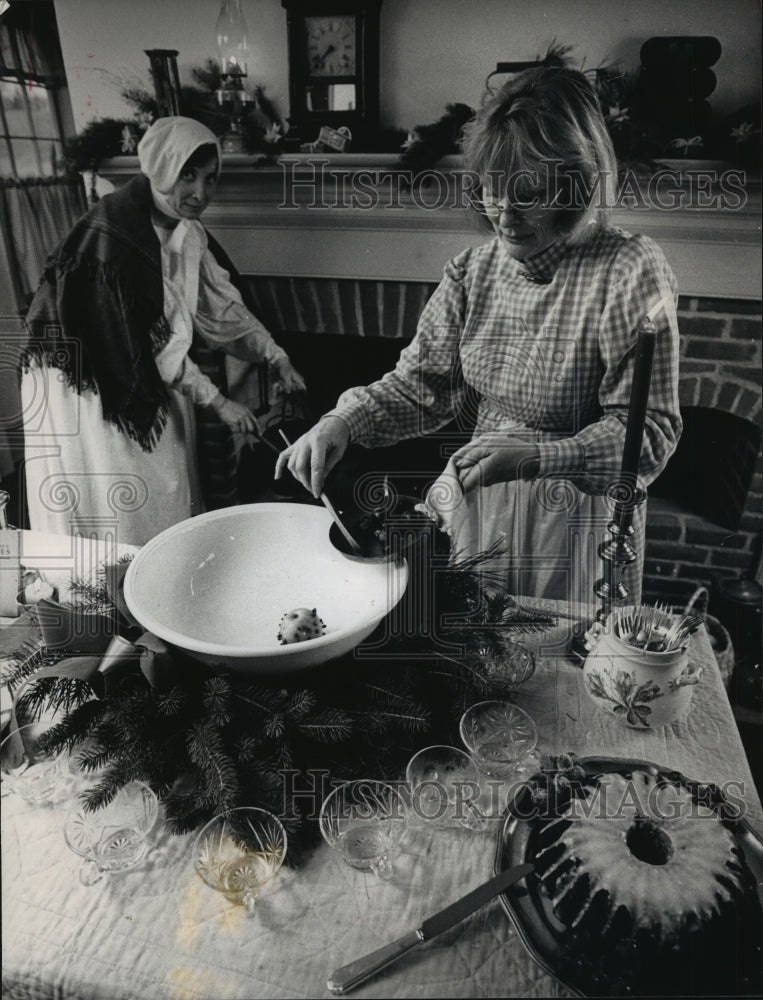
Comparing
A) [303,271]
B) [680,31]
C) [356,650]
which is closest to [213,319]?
[303,271]

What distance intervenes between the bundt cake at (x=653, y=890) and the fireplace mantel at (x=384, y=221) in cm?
61

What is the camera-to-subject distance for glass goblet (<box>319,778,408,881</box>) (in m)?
0.71

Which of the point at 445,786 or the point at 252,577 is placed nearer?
the point at 445,786

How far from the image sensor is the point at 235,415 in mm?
1028

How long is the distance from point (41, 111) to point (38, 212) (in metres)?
0.13

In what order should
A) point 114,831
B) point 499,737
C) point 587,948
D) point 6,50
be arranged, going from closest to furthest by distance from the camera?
point 587,948, point 114,831, point 499,737, point 6,50

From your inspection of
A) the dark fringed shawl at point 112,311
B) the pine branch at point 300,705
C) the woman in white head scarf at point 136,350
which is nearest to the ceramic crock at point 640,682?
the pine branch at point 300,705

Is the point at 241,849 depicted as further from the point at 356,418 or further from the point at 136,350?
the point at 136,350

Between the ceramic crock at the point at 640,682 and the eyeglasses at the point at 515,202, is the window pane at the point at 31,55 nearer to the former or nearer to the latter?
the eyeglasses at the point at 515,202

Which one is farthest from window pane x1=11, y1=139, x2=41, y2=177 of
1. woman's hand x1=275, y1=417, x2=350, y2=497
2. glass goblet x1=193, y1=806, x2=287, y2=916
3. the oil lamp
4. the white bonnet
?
glass goblet x1=193, y1=806, x2=287, y2=916

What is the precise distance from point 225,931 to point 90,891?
0.14 meters

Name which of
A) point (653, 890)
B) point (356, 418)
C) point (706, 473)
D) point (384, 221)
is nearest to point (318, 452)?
point (356, 418)

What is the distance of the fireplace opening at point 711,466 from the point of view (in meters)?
0.95

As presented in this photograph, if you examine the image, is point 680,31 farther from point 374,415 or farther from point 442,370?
point 374,415
